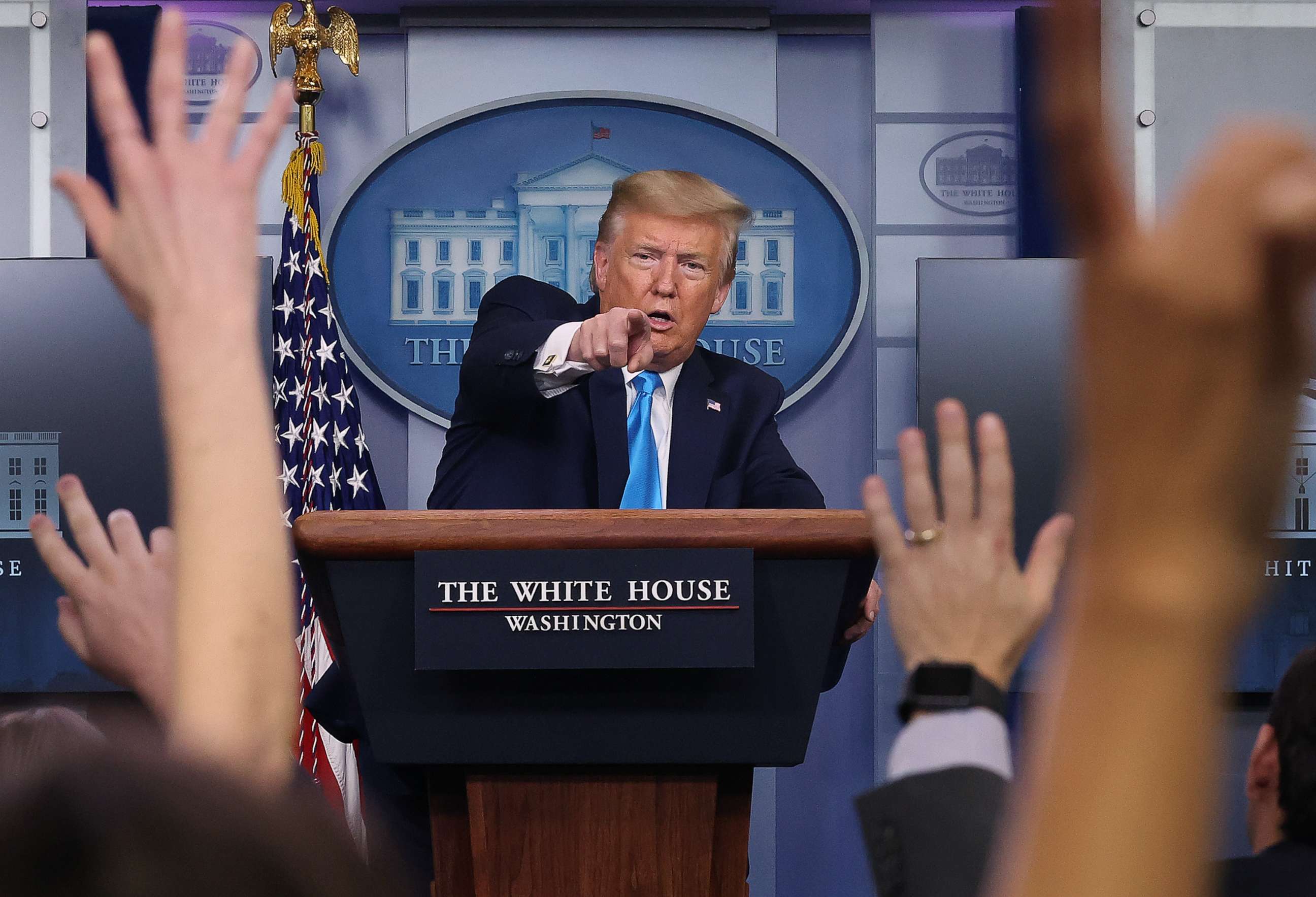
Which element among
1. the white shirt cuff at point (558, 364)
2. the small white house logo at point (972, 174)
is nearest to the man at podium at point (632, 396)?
the white shirt cuff at point (558, 364)

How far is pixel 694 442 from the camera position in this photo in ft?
9.75

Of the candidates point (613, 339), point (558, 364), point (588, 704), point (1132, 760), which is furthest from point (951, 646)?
point (558, 364)

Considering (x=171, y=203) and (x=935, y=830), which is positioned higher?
Result: (x=171, y=203)

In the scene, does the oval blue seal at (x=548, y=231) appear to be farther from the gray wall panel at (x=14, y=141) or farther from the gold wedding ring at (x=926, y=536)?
the gold wedding ring at (x=926, y=536)

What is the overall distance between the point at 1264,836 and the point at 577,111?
3408 mm

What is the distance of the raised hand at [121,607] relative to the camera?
84 cm

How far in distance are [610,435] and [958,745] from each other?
2.16 m

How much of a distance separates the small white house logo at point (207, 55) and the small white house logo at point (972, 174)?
2246mm

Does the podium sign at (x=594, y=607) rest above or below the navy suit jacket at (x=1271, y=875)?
above

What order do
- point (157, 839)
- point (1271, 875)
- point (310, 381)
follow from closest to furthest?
point (157, 839)
point (1271, 875)
point (310, 381)

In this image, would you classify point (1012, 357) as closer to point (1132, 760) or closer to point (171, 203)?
point (171, 203)

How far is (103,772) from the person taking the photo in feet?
1.24

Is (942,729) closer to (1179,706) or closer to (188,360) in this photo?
(1179,706)

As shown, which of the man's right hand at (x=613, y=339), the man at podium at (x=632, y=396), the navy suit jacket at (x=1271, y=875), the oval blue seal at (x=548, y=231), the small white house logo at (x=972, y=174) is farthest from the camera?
the small white house logo at (x=972, y=174)
